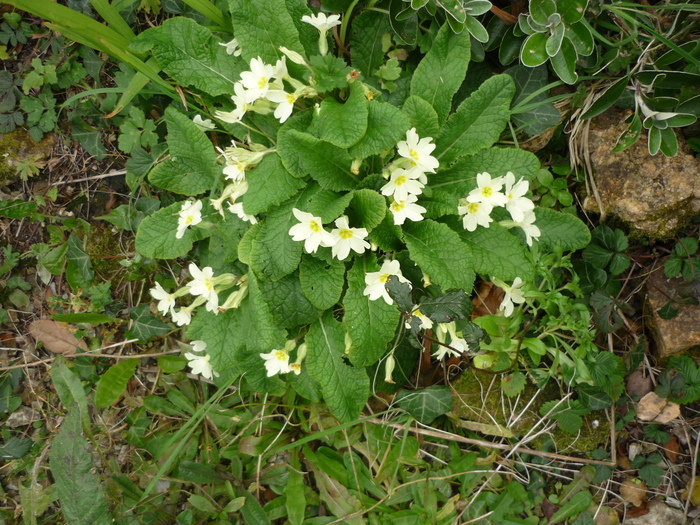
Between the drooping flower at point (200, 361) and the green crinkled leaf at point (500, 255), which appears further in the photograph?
the drooping flower at point (200, 361)

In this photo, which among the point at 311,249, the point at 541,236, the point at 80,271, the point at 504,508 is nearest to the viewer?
the point at 311,249

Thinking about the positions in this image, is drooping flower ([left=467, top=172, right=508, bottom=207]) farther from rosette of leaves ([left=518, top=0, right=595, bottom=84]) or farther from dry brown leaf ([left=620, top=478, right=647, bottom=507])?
dry brown leaf ([left=620, top=478, right=647, bottom=507])

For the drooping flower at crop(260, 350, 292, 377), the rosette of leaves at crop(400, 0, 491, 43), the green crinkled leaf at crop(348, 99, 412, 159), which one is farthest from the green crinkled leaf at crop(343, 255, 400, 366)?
the rosette of leaves at crop(400, 0, 491, 43)

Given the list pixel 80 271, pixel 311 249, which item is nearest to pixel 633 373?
pixel 311 249

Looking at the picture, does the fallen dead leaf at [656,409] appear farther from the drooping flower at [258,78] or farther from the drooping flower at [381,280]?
the drooping flower at [258,78]

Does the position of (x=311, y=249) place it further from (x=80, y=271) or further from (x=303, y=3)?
(x=80, y=271)

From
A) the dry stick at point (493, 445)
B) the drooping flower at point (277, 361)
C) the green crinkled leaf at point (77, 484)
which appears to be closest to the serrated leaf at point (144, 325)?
the green crinkled leaf at point (77, 484)
